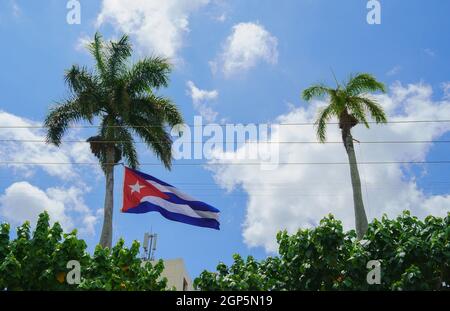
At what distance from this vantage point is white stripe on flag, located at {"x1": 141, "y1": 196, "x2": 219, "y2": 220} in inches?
872

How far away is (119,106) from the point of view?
86.7ft

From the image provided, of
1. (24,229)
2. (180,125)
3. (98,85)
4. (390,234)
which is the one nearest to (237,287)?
(390,234)

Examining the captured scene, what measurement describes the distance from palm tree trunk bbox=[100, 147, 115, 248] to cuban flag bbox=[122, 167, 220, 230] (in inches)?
102

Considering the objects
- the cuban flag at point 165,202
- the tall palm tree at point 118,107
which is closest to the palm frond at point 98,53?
the tall palm tree at point 118,107

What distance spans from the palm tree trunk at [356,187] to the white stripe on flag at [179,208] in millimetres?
5615

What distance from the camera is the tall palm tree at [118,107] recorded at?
86.3 feet

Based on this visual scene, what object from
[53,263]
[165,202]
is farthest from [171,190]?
[53,263]

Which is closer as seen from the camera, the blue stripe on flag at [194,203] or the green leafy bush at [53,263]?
the green leafy bush at [53,263]

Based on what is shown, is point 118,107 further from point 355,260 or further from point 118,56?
point 355,260

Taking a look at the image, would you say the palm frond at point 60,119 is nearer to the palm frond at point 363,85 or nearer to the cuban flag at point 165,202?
the cuban flag at point 165,202

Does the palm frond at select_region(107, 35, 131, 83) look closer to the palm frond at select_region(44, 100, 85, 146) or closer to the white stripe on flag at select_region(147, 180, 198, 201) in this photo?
the palm frond at select_region(44, 100, 85, 146)

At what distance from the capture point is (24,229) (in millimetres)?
17547

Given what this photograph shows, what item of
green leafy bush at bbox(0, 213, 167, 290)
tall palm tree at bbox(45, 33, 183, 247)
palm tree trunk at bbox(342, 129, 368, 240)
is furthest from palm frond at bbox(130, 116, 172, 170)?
green leafy bush at bbox(0, 213, 167, 290)

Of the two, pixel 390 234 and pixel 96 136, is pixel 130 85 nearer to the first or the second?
pixel 96 136
